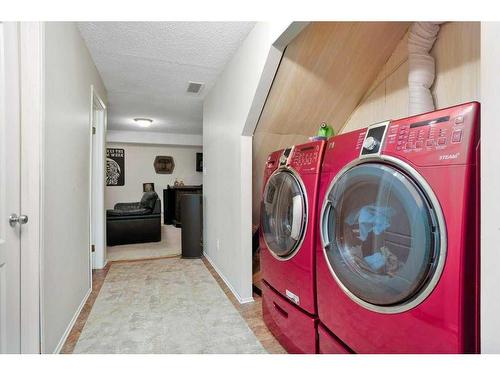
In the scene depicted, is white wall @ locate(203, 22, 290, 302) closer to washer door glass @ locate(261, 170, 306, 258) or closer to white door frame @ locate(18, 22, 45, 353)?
washer door glass @ locate(261, 170, 306, 258)

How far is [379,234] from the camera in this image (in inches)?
36.6

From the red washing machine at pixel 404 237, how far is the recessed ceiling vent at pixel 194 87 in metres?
2.43

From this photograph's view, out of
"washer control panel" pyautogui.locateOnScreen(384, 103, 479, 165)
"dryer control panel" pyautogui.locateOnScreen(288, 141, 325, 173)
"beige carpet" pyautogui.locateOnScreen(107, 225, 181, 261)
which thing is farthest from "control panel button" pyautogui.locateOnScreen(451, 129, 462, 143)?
"beige carpet" pyautogui.locateOnScreen(107, 225, 181, 261)

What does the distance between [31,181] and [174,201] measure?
213 inches

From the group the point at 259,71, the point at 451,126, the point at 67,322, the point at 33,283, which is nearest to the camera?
the point at 451,126

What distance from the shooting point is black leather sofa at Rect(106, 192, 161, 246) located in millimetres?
4051

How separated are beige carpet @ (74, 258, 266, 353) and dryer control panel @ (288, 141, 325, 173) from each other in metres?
1.14

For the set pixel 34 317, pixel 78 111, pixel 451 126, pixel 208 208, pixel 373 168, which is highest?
pixel 78 111

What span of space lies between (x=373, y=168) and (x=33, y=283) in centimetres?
171

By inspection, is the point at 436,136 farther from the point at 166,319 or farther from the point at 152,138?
the point at 152,138

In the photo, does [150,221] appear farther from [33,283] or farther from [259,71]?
[259,71]
